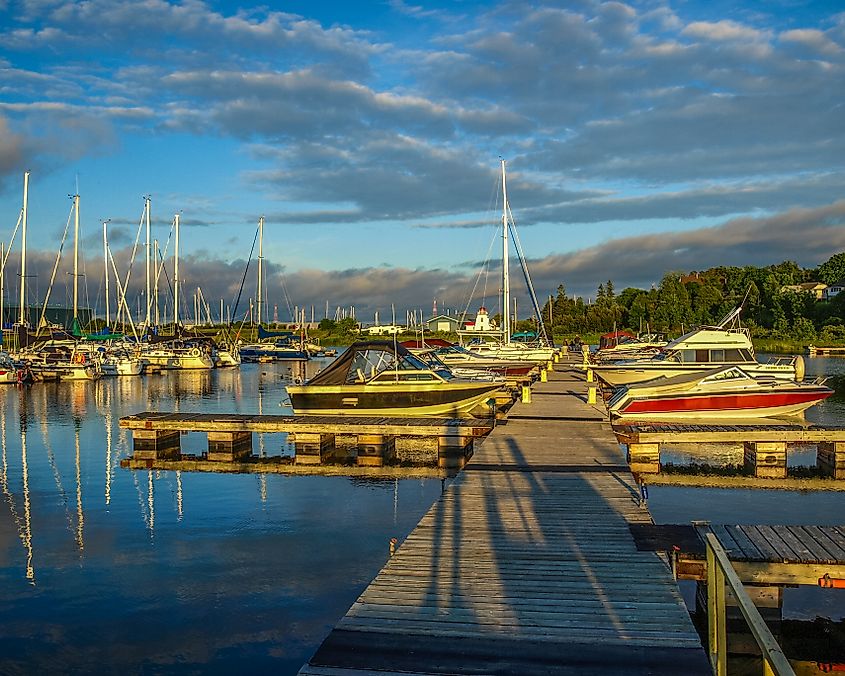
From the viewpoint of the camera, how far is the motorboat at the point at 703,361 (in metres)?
31.7

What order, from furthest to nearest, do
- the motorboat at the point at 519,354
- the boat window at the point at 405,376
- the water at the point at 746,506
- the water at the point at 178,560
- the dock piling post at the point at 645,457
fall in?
the motorboat at the point at 519,354 → the boat window at the point at 405,376 → the dock piling post at the point at 645,457 → the water at the point at 746,506 → the water at the point at 178,560

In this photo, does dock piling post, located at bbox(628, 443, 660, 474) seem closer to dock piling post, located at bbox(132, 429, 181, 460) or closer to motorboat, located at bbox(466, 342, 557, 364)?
dock piling post, located at bbox(132, 429, 181, 460)

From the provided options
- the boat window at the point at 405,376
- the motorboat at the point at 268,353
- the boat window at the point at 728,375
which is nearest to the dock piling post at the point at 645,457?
the boat window at the point at 405,376

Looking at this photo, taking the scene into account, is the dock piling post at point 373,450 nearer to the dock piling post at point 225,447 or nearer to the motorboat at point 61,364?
the dock piling post at point 225,447

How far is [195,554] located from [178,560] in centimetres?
38

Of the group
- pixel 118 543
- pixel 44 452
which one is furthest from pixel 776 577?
pixel 44 452

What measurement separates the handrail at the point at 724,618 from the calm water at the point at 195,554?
4.08 m

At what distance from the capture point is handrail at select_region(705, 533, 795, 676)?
4094mm

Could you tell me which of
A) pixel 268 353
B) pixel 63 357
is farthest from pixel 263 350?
pixel 63 357

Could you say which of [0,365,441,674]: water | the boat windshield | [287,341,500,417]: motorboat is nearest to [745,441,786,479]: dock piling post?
[0,365,441,674]: water

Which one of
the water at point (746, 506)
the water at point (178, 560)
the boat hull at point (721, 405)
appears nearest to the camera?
the water at point (178, 560)

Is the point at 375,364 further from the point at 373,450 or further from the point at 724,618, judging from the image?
the point at 724,618

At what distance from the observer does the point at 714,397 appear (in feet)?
84.8

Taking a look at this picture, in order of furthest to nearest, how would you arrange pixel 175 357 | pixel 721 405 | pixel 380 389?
pixel 175 357 → pixel 721 405 → pixel 380 389
